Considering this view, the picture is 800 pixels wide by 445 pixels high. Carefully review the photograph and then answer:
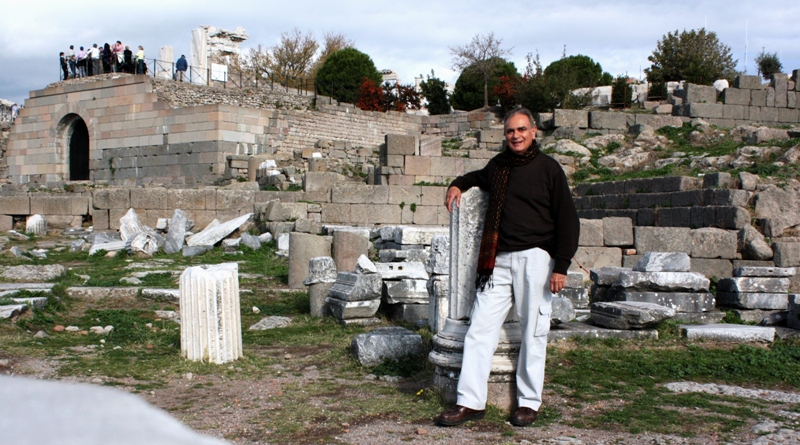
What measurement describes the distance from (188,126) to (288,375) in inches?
789

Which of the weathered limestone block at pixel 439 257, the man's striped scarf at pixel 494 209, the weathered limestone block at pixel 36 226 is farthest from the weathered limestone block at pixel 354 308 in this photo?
the weathered limestone block at pixel 36 226

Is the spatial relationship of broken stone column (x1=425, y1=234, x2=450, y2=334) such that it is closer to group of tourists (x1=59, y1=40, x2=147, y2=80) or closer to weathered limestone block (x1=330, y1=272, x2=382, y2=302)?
weathered limestone block (x1=330, y1=272, x2=382, y2=302)

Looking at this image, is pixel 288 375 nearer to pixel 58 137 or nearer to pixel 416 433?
pixel 416 433

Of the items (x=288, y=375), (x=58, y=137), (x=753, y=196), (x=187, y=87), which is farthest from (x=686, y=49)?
(x=288, y=375)

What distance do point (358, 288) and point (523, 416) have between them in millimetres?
3346

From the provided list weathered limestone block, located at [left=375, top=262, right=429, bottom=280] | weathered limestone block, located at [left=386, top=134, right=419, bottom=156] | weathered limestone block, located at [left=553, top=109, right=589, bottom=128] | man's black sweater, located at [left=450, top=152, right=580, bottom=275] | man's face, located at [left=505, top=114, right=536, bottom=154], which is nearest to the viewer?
man's black sweater, located at [left=450, top=152, right=580, bottom=275]

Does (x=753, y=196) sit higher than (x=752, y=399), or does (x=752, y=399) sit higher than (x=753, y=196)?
(x=753, y=196)

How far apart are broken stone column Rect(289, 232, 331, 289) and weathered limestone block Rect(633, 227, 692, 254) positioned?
15.7 feet

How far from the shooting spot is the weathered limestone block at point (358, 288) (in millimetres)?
7250

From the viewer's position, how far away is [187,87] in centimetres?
2734

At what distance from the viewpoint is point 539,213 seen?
423 centimetres

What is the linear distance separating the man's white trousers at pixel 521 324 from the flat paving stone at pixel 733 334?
3.04 metres

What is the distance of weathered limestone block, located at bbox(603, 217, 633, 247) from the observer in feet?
36.3

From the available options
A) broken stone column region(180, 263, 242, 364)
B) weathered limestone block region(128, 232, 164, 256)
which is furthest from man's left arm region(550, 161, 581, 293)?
weathered limestone block region(128, 232, 164, 256)
